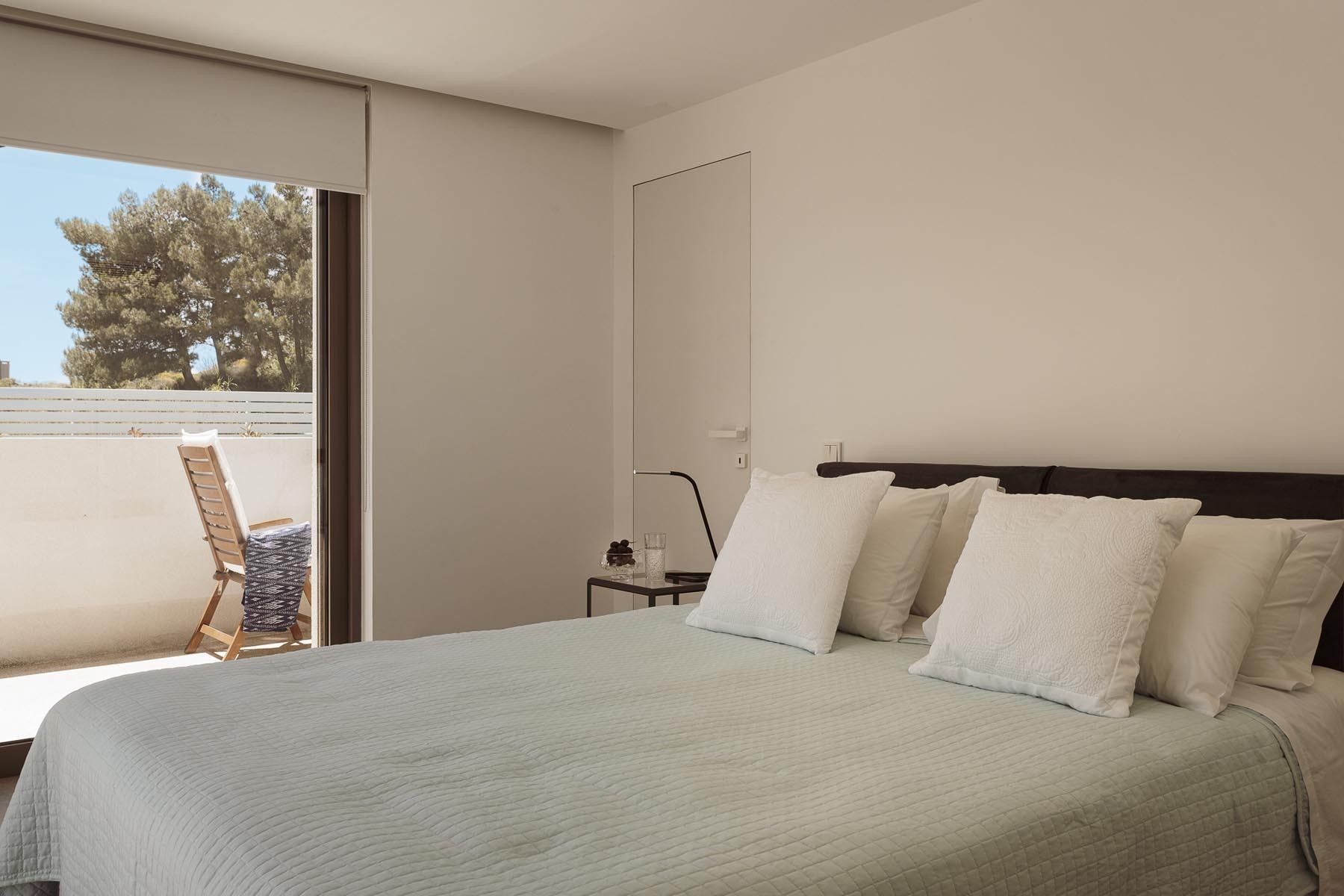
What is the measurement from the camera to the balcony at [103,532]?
3.50 m

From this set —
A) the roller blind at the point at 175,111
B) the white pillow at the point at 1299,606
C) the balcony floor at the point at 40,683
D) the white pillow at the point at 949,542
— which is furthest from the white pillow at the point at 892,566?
the roller blind at the point at 175,111

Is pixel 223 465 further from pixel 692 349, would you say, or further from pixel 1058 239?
pixel 1058 239

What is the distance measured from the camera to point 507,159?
176 inches

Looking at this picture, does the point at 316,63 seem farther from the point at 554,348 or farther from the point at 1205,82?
the point at 1205,82

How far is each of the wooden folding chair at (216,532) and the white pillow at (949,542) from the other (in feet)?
8.39

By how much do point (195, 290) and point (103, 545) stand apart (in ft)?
3.24

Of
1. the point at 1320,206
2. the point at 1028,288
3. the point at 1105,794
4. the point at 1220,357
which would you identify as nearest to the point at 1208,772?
the point at 1105,794

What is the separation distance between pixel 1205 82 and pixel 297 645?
3.71 metres

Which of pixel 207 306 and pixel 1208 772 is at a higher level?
pixel 207 306

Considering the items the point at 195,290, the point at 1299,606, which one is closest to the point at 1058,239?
the point at 1299,606

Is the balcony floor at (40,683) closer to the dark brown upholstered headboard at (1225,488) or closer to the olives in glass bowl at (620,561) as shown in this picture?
the olives in glass bowl at (620,561)

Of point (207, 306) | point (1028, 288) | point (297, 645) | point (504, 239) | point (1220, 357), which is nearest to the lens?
point (1220, 357)

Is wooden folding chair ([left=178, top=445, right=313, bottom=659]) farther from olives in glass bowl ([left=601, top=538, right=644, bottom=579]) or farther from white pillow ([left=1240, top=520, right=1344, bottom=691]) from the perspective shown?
white pillow ([left=1240, top=520, right=1344, bottom=691])

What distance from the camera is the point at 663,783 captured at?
1619 millimetres
